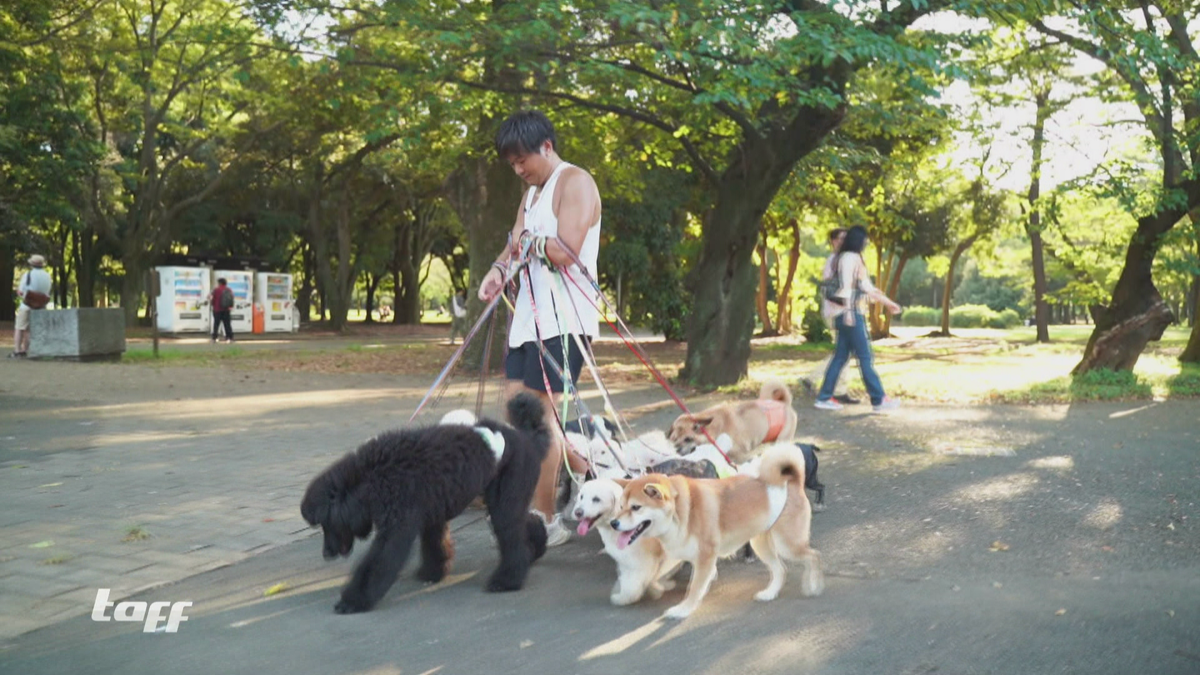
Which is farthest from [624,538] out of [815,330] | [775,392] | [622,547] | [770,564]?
[815,330]

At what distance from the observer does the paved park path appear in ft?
12.3

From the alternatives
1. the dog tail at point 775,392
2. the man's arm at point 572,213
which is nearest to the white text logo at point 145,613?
the man's arm at point 572,213

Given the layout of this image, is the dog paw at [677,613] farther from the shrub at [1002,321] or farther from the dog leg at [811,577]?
the shrub at [1002,321]

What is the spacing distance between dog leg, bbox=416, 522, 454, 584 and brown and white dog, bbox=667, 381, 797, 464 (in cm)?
165

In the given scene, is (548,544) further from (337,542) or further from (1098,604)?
(1098,604)

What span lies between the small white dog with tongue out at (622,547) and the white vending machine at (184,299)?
3292cm

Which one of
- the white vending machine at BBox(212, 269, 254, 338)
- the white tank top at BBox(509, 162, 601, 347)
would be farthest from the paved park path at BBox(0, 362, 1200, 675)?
the white vending machine at BBox(212, 269, 254, 338)

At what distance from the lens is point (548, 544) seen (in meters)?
5.36

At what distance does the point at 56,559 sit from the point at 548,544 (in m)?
2.41

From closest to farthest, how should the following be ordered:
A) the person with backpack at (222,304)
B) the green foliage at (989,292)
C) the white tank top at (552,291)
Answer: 1. the white tank top at (552,291)
2. the person with backpack at (222,304)
3. the green foliage at (989,292)

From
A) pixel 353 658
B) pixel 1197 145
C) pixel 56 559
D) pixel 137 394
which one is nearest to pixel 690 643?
pixel 353 658

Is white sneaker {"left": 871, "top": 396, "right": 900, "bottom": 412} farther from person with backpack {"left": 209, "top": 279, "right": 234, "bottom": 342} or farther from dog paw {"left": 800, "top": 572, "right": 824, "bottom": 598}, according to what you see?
person with backpack {"left": 209, "top": 279, "right": 234, "bottom": 342}

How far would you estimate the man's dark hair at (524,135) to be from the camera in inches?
200

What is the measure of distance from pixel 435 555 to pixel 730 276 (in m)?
10.0
